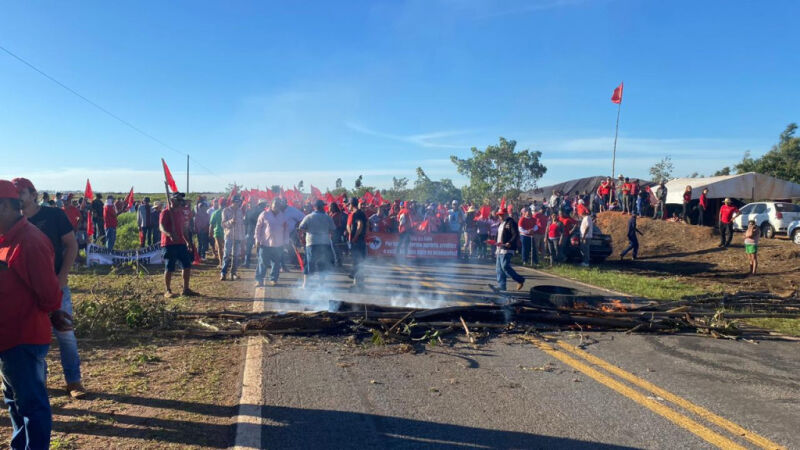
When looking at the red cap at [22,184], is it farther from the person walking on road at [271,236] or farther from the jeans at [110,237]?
the jeans at [110,237]

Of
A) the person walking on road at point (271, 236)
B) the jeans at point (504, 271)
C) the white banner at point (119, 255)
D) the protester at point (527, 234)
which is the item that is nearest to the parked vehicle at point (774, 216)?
the protester at point (527, 234)

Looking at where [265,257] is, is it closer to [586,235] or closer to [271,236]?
[271,236]

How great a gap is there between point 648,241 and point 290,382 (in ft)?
60.5

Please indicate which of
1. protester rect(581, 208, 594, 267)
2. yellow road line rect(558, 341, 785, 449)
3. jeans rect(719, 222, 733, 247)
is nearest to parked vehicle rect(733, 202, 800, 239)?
jeans rect(719, 222, 733, 247)

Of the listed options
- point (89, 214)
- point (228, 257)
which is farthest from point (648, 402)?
point (89, 214)

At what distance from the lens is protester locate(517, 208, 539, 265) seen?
14.2 meters

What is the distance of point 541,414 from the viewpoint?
391 centimetres

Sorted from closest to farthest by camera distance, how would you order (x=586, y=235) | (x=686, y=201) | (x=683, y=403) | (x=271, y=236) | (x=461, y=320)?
1. (x=683, y=403)
2. (x=461, y=320)
3. (x=271, y=236)
4. (x=586, y=235)
5. (x=686, y=201)

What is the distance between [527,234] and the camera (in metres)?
14.9

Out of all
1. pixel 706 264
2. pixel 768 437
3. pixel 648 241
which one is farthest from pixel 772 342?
pixel 648 241

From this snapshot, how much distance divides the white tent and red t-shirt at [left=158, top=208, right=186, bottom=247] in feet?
87.0

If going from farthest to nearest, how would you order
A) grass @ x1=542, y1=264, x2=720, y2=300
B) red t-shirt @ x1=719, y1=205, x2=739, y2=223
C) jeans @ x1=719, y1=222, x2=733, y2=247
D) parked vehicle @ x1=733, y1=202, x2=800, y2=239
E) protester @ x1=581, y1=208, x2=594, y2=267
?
parked vehicle @ x1=733, y1=202, x2=800, y2=239 < jeans @ x1=719, y1=222, x2=733, y2=247 < red t-shirt @ x1=719, y1=205, x2=739, y2=223 < protester @ x1=581, y1=208, x2=594, y2=267 < grass @ x1=542, y1=264, x2=720, y2=300

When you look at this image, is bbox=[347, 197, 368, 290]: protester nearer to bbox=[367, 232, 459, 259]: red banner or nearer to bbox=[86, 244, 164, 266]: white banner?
bbox=[367, 232, 459, 259]: red banner

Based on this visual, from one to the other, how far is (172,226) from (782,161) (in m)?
46.9
